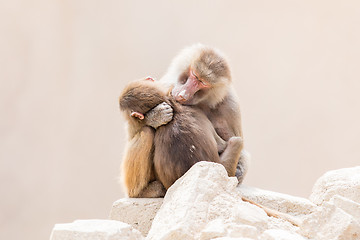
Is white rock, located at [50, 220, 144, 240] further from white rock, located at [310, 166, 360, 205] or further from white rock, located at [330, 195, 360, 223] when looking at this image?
white rock, located at [310, 166, 360, 205]

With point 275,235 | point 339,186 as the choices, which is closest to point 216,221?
point 275,235

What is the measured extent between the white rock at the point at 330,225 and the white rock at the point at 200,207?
0.15 metres

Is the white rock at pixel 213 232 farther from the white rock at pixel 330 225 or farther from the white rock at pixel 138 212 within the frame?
the white rock at pixel 138 212

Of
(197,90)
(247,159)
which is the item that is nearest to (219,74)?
(197,90)

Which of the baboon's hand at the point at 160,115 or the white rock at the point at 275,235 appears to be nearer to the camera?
the white rock at the point at 275,235

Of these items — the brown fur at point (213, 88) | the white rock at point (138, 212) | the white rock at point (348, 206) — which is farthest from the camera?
the brown fur at point (213, 88)

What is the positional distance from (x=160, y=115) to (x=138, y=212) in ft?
1.44

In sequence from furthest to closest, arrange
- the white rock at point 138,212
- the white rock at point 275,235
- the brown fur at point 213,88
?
the brown fur at point 213,88 < the white rock at point 138,212 < the white rock at point 275,235

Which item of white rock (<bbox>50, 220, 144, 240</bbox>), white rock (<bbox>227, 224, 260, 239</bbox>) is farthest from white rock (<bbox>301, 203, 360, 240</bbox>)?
white rock (<bbox>50, 220, 144, 240</bbox>)

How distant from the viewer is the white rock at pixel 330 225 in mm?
1724

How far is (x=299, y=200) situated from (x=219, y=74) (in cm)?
69

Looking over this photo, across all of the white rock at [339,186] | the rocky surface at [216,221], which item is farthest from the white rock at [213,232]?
the white rock at [339,186]

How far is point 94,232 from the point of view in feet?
5.51

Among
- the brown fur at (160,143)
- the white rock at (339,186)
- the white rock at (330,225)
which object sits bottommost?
the white rock at (339,186)
